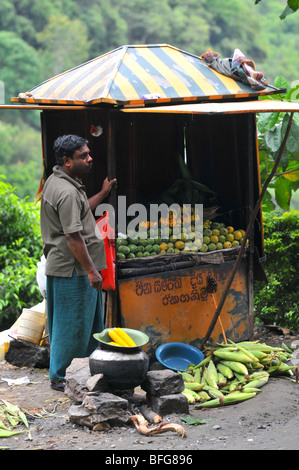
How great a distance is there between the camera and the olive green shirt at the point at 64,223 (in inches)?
200

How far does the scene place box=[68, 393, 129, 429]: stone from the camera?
4484 millimetres

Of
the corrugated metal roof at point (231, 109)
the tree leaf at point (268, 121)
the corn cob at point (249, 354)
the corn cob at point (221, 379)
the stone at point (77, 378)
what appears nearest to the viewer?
the stone at point (77, 378)

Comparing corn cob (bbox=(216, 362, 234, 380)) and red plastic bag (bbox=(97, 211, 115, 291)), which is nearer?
corn cob (bbox=(216, 362, 234, 380))

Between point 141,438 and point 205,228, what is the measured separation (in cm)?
263

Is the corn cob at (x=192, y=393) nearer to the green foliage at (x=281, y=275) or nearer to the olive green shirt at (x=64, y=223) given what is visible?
the olive green shirt at (x=64, y=223)

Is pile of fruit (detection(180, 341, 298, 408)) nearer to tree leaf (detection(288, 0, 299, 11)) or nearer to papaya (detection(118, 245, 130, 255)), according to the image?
papaya (detection(118, 245, 130, 255))

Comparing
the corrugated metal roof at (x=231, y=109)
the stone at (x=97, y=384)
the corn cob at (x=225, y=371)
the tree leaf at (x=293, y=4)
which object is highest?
the tree leaf at (x=293, y=4)

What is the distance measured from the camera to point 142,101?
18.3ft

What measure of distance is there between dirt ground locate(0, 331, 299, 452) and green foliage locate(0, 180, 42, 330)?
3.02 meters

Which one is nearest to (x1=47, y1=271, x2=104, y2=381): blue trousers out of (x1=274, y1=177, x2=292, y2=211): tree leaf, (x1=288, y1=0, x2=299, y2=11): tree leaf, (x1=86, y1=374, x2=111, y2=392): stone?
(x1=86, y1=374, x2=111, y2=392): stone

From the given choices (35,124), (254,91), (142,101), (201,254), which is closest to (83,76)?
(142,101)

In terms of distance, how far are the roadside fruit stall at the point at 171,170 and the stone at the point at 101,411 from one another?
1.32 metres

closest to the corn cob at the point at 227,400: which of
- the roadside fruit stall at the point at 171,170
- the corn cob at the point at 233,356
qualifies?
the corn cob at the point at 233,356

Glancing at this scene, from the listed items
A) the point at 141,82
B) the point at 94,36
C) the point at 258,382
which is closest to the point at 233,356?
the point at 258,382
